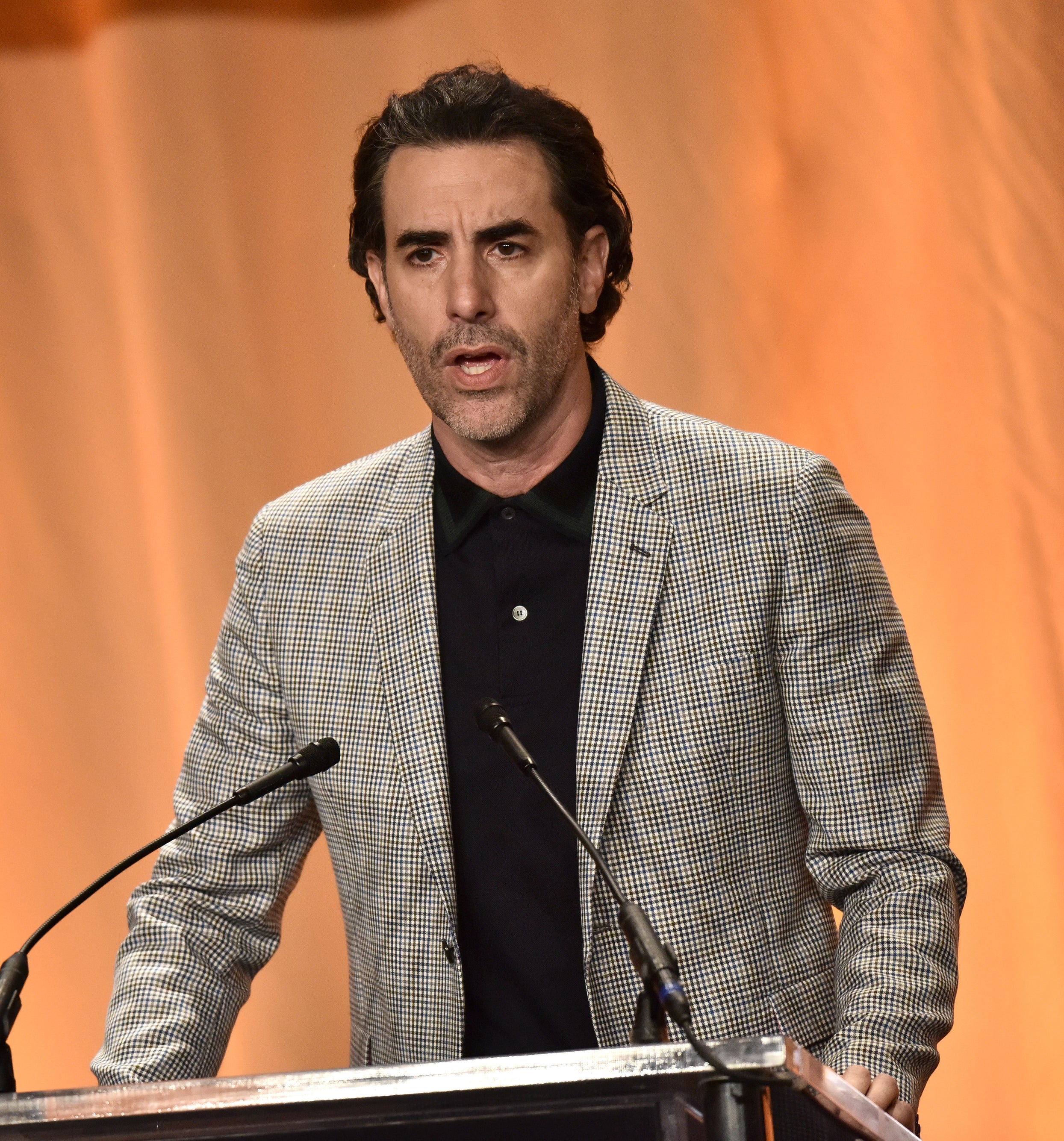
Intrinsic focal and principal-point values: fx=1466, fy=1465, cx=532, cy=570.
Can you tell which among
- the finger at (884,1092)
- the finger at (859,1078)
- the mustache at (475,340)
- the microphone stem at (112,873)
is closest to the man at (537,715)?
the mustache at (475,340)

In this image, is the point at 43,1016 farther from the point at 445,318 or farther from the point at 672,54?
the point at 672,54

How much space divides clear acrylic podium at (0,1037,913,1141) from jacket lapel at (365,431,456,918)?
2.78 ft

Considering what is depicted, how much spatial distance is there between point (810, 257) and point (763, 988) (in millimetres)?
1771

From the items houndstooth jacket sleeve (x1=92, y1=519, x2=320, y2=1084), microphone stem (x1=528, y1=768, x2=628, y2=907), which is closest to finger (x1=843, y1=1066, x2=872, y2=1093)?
microphone stem (x1=528, y1=768, x2=628, y2=907)

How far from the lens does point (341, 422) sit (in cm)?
337

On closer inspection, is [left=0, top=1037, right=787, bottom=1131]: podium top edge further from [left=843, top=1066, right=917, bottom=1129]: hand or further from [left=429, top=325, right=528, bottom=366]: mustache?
[left=429, top=325, right=528, bottom=366]: mustache

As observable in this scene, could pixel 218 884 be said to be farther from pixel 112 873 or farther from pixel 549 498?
pixel 549 498

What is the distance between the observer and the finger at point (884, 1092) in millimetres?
1510

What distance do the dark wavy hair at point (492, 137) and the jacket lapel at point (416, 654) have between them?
42 centimetres

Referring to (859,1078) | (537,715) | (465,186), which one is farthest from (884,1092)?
(465,186)

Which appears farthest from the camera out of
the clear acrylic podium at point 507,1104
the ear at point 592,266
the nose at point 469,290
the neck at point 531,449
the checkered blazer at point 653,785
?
the ear at point 592,266

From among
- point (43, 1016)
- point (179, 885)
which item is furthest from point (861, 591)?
point (43, 1016)

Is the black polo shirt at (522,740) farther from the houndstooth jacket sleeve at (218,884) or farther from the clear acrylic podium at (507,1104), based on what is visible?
the clear acrylic podium at (507,1104)

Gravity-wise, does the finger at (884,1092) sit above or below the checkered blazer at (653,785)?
below
